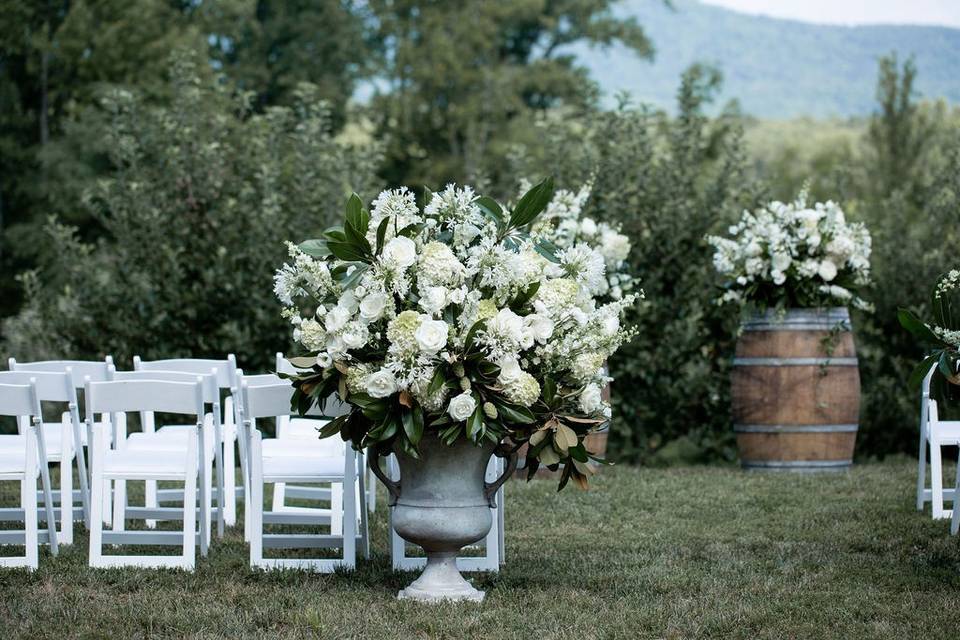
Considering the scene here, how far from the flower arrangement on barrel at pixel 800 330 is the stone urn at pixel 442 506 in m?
4.88

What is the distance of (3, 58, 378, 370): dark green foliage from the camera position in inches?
453

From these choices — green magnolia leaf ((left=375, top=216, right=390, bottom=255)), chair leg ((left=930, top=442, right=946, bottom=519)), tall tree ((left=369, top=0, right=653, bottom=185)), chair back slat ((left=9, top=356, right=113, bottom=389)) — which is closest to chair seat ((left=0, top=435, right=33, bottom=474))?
chair back slat ((left=9, top=356, right=113, bottom=389))

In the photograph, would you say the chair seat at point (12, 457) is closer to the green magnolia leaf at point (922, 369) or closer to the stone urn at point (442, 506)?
the stone urn at point (442, 506)

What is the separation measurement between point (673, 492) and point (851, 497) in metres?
1.25

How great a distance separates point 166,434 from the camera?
754 cm

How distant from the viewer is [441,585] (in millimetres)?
5637

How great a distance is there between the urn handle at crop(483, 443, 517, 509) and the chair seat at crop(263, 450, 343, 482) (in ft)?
2.99

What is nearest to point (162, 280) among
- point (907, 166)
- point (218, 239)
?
point (218, 239)

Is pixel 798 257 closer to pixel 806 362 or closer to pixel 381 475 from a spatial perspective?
pixel 806 362

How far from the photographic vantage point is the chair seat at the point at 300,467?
621 cm

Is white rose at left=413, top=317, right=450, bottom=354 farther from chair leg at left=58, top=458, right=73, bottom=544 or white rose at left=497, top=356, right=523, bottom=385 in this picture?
chair leg at left=58, top=458, right=73, bottom=544

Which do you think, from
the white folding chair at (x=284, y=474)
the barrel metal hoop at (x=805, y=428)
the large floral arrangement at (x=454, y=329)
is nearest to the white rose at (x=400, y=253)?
the large floral arrangement at (x=454, y=329)

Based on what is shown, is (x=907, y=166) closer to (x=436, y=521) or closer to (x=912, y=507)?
(x=912, y=507)

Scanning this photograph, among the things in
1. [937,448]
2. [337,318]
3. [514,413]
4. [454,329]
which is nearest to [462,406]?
[514,413]
